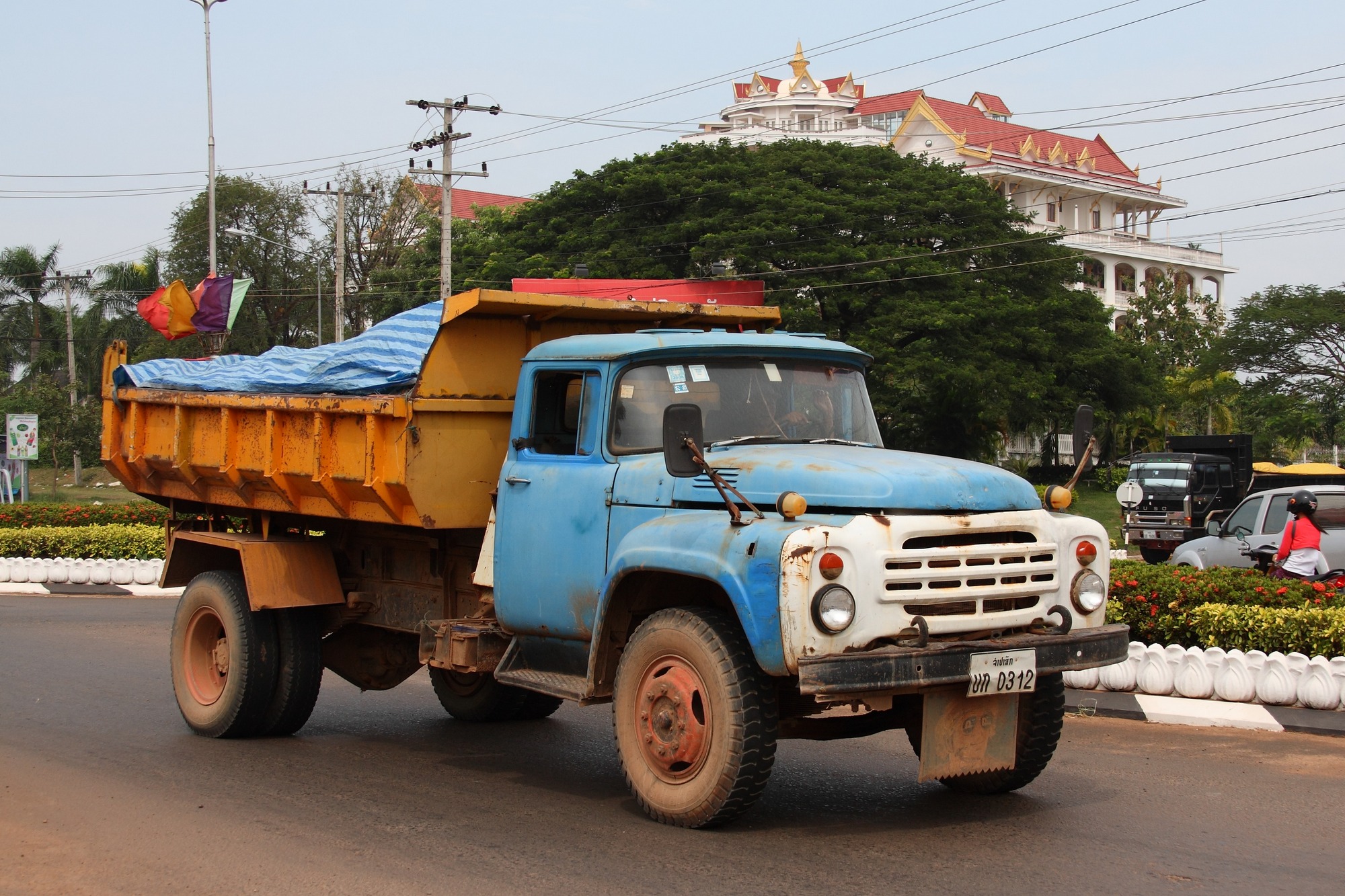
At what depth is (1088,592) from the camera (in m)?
6.31

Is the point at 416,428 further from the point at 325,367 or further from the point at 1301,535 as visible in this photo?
the point at 1301,535

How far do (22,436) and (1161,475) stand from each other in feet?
85.7

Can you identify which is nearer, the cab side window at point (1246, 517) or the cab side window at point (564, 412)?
the cab side window at point (564, 412)

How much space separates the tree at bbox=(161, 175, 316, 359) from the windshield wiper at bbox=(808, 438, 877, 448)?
2378 inches

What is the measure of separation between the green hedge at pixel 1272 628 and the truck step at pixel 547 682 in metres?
5.32

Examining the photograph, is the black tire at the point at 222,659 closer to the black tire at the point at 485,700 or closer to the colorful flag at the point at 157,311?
the black tire at the point at 485,700

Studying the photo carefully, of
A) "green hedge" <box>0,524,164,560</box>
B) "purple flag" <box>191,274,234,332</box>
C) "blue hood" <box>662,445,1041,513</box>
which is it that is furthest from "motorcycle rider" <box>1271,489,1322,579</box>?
"purple flag" <box>191,274,234,332</box>

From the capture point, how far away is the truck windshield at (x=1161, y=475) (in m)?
30.1

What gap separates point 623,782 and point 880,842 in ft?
6.06

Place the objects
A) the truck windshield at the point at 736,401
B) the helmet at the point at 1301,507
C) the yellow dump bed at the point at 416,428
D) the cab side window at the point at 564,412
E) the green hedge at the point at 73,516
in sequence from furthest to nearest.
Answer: the green hedge at the point at 73,516 < the helmet at the point at 1301,507 < the yellow dump bed at the point at 416,428 < the cab side window at the point at 564,412 < the truck windshield at the point at 736,401

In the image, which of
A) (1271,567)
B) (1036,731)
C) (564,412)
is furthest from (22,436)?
(1036,731)

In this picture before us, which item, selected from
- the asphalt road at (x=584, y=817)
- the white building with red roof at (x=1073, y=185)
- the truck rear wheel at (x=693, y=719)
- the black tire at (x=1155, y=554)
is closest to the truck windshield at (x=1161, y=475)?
the black tire at (x=1155, y=554)

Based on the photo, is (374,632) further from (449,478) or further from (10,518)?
(10,518)

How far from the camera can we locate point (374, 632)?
9.18 meters
